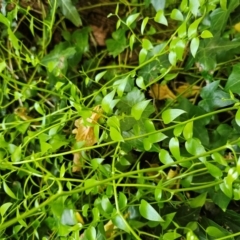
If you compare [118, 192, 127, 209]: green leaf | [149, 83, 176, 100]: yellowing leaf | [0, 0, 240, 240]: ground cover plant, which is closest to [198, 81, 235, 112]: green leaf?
[0, 0, 240, 240]: ground cover plant

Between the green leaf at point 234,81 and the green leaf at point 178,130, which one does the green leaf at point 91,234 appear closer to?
the green leaf at point 178,130

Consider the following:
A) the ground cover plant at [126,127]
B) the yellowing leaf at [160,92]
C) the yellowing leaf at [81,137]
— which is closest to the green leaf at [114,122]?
the ground cover plant at [126,127]

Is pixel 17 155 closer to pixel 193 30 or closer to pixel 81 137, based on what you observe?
pixel 81 137

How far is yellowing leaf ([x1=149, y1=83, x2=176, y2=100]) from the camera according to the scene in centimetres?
87

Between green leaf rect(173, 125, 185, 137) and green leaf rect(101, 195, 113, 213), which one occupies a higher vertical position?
green leaf rect(173, 125, 185, 137)

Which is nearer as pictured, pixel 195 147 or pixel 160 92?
pixel 195 147

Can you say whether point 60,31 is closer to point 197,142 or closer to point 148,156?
point 148,156

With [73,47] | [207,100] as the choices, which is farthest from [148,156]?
[73,47]

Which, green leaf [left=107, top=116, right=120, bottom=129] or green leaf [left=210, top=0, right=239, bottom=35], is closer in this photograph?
green leaf [left=107, top=116, right=120, bottom=129]

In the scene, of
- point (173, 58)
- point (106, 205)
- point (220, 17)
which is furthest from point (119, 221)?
point (220, 17)

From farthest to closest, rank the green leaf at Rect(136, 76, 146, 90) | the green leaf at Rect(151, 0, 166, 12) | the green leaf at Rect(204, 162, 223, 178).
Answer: the green leaf at Rect(151, 0, 166, 12) < the green leaf at Rect(136, 76, 146, 90) < the green leaf at Rect(204, 162, 223, 178)

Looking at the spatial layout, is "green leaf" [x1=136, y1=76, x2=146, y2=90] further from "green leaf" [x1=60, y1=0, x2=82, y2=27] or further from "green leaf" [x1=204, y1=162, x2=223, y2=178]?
"green leaf" [x1=60, y1=0, x2=82, y2=27]

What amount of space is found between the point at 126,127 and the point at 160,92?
0.17m

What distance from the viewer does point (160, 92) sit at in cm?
88
